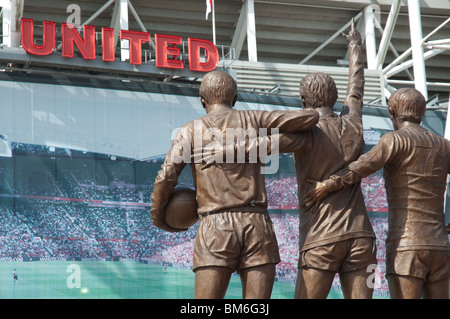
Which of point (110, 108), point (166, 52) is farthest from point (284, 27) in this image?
point (110, 108)

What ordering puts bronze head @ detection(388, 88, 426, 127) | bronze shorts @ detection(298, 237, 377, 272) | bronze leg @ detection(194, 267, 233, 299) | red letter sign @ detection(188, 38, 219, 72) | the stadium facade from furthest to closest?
red letter sign @ detection(188, 38, 219, 72) → the stadium facade → bronze head @ detection(388, 88, 426, 127) → bronze shorts @ detection(298, 237, 377, 272) → bronze leg @ detection(194, 267, 233, 299)

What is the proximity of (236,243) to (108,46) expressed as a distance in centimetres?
1552

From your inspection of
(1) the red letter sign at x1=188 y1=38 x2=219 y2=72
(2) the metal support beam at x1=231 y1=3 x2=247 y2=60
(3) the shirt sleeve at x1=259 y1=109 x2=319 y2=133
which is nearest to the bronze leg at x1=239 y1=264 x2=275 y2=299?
(3) the shirt sleeve at x1=259 y1=109 x2=319 y2=133

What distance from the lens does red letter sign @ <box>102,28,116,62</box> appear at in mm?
22562

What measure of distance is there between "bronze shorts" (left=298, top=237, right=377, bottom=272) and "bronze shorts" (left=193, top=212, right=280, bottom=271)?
0.43 metres

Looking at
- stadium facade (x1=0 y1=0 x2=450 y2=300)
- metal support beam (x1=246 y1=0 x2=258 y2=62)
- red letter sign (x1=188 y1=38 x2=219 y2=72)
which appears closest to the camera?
stadium facade (x1=0 y1=0 x2=450 y2=300)

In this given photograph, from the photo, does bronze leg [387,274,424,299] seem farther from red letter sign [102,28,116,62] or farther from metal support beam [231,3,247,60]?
metal support beam [231,3,247,60]

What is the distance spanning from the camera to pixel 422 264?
27.9 ft

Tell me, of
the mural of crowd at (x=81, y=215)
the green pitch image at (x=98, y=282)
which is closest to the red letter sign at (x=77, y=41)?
the mural of crowd at (x=81, y=215)

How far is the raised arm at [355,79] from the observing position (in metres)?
9.05

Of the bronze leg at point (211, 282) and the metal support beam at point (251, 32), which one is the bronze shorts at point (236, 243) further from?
the metal support beam at point (251, 32)

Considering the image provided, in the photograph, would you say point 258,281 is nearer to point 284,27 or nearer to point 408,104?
point 408,104
